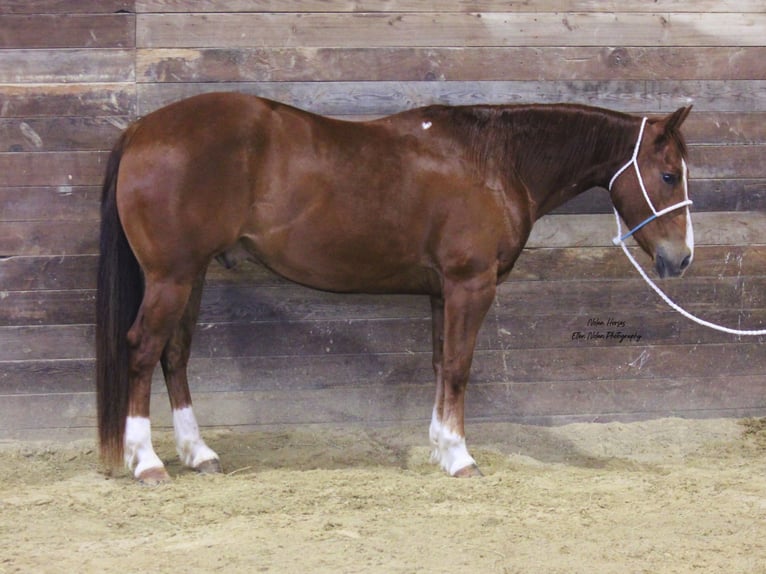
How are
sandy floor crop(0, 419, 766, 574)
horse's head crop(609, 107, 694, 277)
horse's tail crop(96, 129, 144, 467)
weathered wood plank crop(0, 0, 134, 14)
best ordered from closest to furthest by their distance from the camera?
1. sandy floor crop(0, 419, 766, 574)
2. horse's tail crop(96, 129, 144, 467)
3. horse's head crop(609, 107, 694, 277)
4. weathered wood plank crop(0, 0, 134, 14)

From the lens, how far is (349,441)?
449 centimetres

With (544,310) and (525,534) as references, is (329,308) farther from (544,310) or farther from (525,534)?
(525,534)

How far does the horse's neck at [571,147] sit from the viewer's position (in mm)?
4105

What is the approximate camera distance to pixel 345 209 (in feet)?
12.7

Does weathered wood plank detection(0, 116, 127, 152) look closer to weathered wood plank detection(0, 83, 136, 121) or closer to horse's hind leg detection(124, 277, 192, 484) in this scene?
weathered wood plank detection(0, 83, 136, 121)

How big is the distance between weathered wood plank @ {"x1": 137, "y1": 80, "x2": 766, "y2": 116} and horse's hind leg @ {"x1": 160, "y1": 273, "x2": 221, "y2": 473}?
38.7 inches

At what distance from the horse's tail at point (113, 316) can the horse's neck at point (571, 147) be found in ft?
5.78

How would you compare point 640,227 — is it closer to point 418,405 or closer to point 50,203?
point 418,405

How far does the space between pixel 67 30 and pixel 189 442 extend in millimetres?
1997

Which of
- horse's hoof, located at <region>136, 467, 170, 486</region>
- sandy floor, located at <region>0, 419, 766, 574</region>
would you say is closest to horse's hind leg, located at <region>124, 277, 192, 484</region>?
horse's hoof, located at <region>136, 467, 170, 486</region>

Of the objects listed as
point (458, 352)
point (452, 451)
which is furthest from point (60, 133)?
point (452, 451)

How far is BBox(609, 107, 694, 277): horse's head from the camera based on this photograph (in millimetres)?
4059

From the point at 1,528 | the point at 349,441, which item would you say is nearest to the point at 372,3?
the point at 349,441

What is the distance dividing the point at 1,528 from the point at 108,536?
0.40 metres
